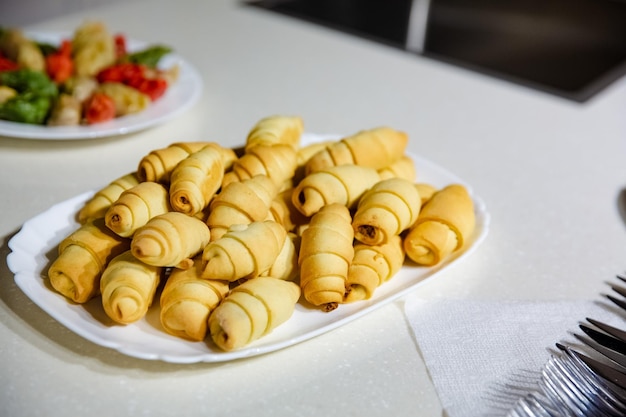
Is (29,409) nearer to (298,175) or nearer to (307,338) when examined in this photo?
(307,338)

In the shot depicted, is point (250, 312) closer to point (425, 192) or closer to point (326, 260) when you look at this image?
point (326, 260)

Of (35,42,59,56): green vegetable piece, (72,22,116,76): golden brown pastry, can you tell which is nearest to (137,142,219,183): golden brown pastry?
(72,22,116,76): golden brown pastry

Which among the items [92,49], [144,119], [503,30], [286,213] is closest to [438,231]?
[286,213]

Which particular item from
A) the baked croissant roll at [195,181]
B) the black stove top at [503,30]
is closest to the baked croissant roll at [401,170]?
the baked croissant roll at [195,181]

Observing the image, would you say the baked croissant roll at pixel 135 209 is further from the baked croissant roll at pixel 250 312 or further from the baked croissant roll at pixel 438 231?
the baked croissant roll at pixel 438 231

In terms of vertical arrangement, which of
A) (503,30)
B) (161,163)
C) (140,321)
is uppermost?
(503,30)

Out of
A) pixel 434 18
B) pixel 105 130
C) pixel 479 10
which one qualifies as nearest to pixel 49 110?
pixel 105 130
